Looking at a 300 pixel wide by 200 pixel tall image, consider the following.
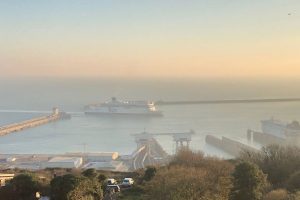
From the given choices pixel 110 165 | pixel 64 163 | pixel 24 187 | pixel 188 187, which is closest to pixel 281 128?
pixel 110 165

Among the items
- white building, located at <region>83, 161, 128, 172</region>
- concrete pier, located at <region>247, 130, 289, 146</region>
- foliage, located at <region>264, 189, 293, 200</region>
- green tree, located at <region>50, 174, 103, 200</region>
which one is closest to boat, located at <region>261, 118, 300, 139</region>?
concrete pier, located at <region>247, 130, 289, 146</region>

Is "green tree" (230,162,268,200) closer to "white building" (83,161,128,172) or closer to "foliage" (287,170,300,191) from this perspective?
"foliage" (287,170,300,191)

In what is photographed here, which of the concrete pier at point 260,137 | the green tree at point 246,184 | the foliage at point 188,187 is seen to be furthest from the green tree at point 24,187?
the concrete pier at point 260,137

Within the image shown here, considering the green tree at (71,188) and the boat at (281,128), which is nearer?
the green tree at (71,188)

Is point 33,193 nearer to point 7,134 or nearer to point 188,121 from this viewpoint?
point 7,134

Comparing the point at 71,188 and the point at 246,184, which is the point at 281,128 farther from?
the point at 71,188

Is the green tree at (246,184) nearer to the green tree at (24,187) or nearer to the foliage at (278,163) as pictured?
the foliage at (278,163)

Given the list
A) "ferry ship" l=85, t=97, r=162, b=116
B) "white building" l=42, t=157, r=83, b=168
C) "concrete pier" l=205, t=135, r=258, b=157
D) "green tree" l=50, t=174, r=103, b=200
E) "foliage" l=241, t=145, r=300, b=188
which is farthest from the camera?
"ferry ship" l=85, t=97, r=162, b=116
